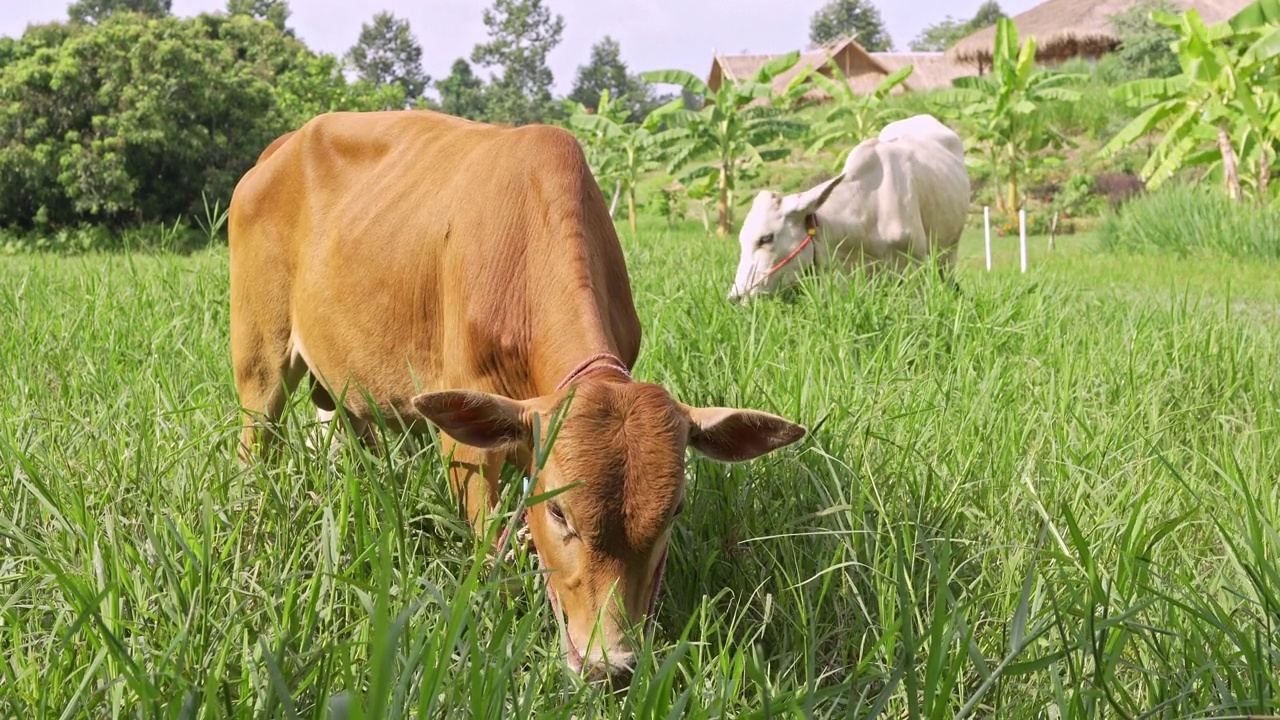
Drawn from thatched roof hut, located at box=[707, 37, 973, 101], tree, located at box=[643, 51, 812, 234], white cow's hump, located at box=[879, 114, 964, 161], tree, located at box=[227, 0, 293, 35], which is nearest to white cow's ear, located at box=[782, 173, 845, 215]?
white cow's hump, located at box=[879, 114, 964, 161]

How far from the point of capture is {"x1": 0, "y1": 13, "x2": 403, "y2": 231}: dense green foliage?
18.3 meters

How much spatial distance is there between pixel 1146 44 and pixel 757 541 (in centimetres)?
2831

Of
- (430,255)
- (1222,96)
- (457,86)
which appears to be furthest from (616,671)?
(457,86)

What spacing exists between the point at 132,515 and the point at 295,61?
91.0ft

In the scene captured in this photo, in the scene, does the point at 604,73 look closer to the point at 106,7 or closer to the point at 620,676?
the point at 106,7

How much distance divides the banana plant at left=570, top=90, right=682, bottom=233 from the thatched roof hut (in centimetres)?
2016

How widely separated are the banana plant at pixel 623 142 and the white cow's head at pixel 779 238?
11.6 m

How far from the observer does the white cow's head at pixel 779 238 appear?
23.1 feet

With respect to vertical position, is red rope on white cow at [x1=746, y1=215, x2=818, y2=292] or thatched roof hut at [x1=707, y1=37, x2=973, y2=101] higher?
thatched roof hut at [x1=707, y1=37, x2=973, y2=101]

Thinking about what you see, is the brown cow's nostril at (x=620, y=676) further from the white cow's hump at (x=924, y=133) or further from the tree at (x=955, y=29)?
the tree at (x=955, y=29)

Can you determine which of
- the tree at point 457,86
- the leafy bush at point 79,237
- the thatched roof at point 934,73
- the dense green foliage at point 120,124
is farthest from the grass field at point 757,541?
the tree at point 457,86

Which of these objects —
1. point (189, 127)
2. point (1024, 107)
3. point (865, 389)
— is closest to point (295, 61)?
point (189, 127)

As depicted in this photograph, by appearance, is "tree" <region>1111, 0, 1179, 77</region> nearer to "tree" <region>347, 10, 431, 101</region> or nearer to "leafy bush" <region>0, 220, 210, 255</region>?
"leafy bush" <region>0, 220, 210, 255</region>

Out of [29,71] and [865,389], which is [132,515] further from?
[29,71]
